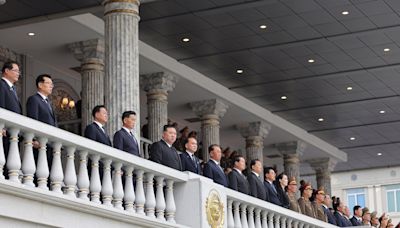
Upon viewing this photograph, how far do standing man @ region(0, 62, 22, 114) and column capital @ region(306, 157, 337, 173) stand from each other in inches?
1026

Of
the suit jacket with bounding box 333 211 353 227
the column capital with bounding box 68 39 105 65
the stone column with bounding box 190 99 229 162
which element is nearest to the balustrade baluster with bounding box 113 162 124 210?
the suit jacket with bounding box 333 211 353 227

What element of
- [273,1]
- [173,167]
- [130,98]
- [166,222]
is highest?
[273,1]

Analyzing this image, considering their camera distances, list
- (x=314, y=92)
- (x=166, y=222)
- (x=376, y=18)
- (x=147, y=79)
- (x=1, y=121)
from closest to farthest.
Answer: (x=1, y=121) < (x=166, y=222) < (x=376, y=18) < (x=147, y=79) < (x=314, y=92)

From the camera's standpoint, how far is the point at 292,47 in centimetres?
2388

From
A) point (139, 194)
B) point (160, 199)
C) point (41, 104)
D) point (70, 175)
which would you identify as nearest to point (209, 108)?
point (160, 199)

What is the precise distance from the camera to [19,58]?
76.9 feet

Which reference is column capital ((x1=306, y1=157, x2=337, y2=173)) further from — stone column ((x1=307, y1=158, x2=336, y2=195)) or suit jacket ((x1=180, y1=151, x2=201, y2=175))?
suit jacket ((x1=180, y1=151, x2=201, y2=175))

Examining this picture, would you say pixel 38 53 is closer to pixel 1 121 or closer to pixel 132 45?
pixel 132 45

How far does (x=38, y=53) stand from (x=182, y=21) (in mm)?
3638

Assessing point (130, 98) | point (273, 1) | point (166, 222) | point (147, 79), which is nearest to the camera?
point (166, 222)

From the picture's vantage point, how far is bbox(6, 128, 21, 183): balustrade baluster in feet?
31.8

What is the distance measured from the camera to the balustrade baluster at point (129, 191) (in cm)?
1141

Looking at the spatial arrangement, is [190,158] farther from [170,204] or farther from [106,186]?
[106,186]

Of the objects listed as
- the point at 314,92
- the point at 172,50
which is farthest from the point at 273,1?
the point at 314,92
